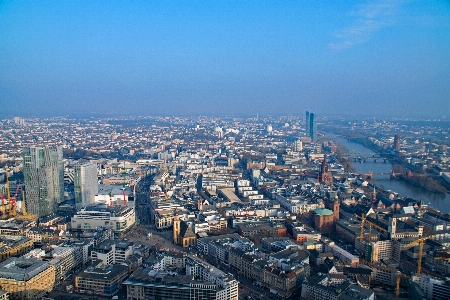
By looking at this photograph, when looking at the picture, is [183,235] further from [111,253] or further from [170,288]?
[170,288]

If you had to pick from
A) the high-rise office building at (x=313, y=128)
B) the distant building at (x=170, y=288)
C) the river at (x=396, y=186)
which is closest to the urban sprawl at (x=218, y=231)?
the distant building at (x=170, y=288)

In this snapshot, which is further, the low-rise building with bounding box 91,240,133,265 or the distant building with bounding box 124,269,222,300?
the low-rise building with bounding box 91,240,133,265

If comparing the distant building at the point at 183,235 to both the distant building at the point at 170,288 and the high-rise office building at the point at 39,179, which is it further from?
the high-rise office building at the point at 39,179

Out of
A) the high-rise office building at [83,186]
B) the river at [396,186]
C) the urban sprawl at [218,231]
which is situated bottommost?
the river at [396,186]

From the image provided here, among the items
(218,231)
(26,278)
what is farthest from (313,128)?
(26,278)

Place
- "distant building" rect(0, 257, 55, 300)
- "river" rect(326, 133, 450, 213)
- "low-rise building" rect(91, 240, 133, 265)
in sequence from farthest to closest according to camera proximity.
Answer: "river" rect(326, 133, 450, 213), "low-rise building" rect(91, 240, 133, 265), "distant building" rect(0, 257, 55, 300)

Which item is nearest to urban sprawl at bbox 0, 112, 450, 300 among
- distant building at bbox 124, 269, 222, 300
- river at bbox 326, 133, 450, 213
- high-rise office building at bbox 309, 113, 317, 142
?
distant building at bbox 124, 269, 222, 300

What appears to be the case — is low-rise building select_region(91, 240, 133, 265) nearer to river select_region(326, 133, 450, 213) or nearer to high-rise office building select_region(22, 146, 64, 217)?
high-rise office building select_region(22, 146, 64, 217)

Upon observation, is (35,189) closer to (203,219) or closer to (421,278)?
(203,219)

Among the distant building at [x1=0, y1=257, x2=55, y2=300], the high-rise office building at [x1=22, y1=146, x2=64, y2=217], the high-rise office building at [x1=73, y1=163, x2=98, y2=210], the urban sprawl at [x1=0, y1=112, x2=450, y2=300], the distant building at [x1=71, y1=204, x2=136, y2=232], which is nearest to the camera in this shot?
the distant building at [x1=0, y1=257, x2=55, y2=300]
